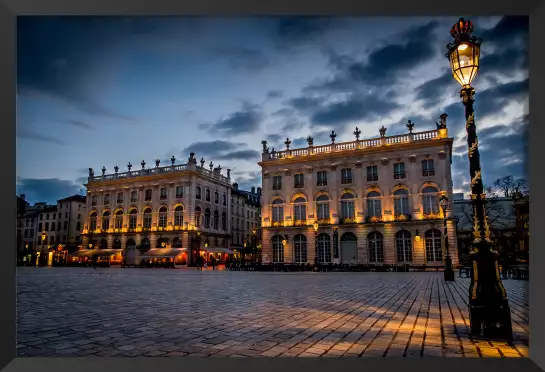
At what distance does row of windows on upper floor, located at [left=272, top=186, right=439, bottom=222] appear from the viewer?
35.2 m

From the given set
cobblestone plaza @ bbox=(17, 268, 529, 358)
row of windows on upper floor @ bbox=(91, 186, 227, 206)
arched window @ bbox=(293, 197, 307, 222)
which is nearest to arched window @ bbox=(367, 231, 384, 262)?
arched window @ bbox=(293, 197, 307, 222)

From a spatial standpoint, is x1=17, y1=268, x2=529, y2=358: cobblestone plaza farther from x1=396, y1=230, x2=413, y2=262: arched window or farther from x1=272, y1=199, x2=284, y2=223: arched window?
x1=272, y1=199, x2=284, y2=223: arched window

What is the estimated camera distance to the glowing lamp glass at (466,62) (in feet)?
20.7

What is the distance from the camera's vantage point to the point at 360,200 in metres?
38.1

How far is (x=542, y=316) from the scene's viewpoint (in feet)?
17.2

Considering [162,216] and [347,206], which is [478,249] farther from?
[162,216]

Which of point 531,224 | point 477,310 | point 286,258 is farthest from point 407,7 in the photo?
point 286,258

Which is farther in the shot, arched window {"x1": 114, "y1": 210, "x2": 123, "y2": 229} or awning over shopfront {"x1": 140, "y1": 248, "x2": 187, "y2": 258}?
arched window {"x1": 114, "y1": 210, "x2": 123, "y2": 229}

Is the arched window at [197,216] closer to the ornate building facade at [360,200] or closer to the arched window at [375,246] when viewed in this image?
the ornate building facade at [360,200]

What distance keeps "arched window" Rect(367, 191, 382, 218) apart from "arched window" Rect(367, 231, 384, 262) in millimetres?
1819

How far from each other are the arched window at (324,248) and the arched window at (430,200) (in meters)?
9.57

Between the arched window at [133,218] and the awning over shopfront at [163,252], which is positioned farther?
the arched window at [133,218]

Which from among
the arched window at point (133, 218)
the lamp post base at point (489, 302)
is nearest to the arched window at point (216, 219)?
the arched window at point (133, 218)

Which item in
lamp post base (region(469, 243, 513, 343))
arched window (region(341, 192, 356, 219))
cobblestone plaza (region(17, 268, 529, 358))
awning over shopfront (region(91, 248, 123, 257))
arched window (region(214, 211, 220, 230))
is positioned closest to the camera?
cobblestone plaza (region(17, 268, 529, 358))
